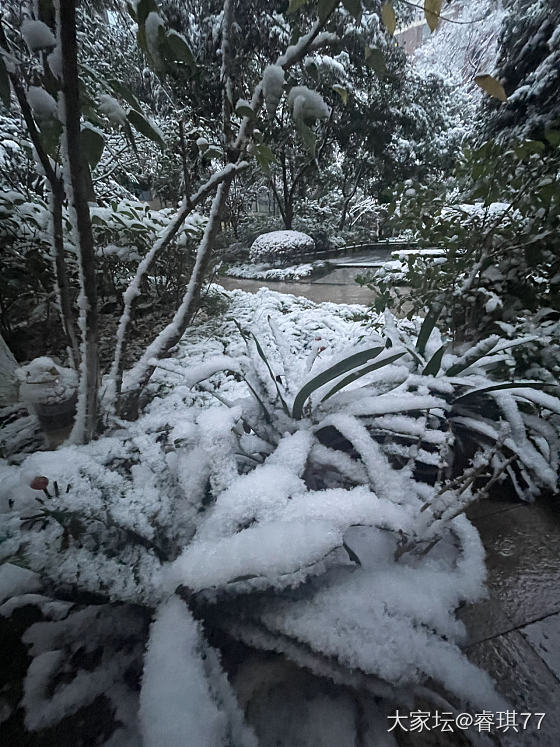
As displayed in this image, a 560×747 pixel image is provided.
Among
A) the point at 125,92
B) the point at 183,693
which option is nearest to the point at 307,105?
the point at 125,92

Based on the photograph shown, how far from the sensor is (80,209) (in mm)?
674

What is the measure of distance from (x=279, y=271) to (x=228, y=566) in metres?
6.02

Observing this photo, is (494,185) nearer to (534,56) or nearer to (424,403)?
(424,403)

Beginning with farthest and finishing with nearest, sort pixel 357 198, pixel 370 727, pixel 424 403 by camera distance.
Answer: pixel 357 198 < pixel 424 403 < pixel 370 727

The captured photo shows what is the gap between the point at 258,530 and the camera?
550mm

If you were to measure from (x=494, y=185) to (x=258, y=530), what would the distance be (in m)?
1.65

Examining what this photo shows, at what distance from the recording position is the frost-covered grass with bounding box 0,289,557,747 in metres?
0.48

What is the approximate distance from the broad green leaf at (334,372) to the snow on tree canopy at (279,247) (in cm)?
665

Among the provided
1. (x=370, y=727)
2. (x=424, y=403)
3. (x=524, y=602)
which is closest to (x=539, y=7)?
(x=424, y=403)

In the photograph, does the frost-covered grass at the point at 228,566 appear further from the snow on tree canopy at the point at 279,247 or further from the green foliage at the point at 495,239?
the snow on tree canopy at the point at 279,247

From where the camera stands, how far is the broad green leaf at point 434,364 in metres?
0.96

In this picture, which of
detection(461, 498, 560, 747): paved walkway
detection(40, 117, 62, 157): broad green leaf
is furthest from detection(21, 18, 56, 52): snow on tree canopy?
detection(461, 498, 560, 747): paved walkway

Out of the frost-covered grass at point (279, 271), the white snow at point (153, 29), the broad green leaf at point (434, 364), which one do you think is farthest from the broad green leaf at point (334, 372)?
the frost-covered grass at point (279, 271)

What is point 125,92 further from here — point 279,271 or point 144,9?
point 279,271
